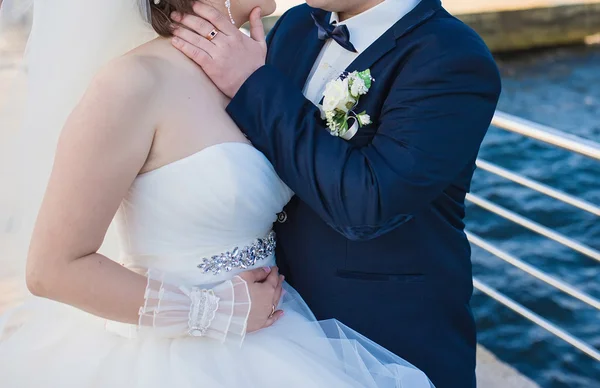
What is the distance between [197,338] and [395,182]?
1.85 feet

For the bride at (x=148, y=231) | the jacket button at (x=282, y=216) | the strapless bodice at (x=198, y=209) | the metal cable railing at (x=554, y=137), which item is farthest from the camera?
the metal cable railing at (x=554, y=137)

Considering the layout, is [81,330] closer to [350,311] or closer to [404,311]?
[350,311]

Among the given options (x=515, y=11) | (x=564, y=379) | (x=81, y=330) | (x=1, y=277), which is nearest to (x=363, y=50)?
(x=81, y=330)

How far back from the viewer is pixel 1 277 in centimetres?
191

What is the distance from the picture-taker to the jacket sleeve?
1.59 metres

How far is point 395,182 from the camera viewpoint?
1575 mm

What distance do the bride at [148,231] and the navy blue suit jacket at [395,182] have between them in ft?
0.30

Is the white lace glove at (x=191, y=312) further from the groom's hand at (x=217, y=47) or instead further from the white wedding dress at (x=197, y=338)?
the groom's hand at (x=217, y=47)

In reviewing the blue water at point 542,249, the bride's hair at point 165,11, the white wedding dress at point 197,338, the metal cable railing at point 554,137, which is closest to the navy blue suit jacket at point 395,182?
the white wedding dress at point 197,338

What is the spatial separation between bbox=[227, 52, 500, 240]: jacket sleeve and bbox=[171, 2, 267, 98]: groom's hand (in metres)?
0.04

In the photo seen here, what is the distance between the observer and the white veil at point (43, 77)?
1669 mm

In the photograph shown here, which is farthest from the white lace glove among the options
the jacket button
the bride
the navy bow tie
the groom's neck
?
the groom's neck

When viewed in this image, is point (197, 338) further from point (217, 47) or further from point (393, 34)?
point (393, 34)

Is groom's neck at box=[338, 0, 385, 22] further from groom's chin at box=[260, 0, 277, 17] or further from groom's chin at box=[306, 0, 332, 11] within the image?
groom's chin at box=[260, 0, 277, 17]
